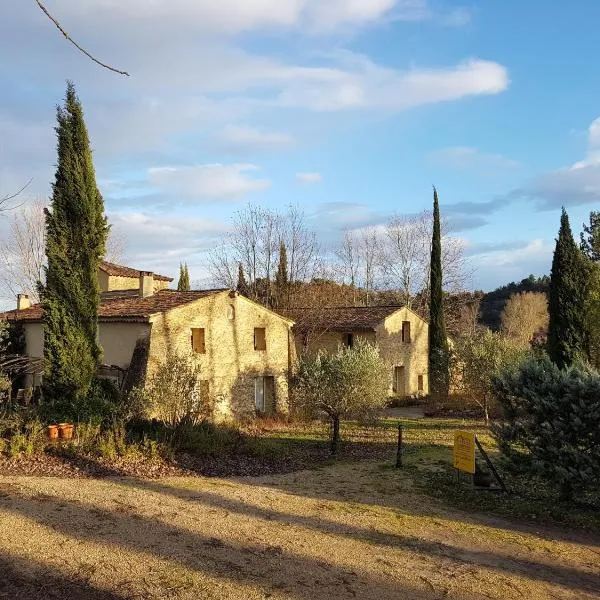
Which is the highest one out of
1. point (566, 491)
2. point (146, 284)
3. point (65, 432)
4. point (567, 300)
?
point (146, 284)

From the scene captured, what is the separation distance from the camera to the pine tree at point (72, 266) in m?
16.4

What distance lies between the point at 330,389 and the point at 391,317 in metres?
16.3

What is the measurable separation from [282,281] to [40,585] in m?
29.7

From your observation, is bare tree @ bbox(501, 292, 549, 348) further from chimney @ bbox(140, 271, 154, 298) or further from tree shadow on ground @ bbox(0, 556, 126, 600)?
tree shadow on ground @ bbox(0, 556, 126, 600)

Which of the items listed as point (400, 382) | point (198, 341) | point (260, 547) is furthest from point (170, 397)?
point (400, 382)

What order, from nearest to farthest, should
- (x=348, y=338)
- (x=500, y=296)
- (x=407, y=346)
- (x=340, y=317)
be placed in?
(x=348, y=338)
(x=340, y=317)
(x=407, y=346)
(x=500, y=296)

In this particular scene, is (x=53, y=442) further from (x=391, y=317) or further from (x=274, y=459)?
(x=391, y=317)

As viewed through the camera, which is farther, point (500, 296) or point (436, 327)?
point (500, 296)

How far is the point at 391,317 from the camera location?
3170 centimetres

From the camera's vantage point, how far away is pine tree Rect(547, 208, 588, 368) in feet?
70.7

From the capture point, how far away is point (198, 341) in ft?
71.4

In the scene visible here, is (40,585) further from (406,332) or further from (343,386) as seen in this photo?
(406,332)

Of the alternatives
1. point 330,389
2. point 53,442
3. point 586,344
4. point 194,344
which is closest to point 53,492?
point 53,442

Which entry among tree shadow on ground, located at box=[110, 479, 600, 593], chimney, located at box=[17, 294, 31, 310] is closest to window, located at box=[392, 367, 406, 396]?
chimney, located at box=[17, 294, 31, 310]
